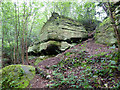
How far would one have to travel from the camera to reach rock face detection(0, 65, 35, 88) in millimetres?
4195

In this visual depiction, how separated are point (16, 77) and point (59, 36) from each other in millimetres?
6741

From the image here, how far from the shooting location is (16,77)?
Result: 4508 mm

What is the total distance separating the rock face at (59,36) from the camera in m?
9.45

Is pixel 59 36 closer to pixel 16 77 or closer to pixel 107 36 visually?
pixel 107 36

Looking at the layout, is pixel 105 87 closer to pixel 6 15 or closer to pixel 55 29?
pixel 55 29

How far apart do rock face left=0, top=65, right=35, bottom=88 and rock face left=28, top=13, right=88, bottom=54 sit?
462 cm

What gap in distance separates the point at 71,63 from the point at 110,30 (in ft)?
18.5

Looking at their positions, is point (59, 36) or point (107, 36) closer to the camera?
point (107, 36)

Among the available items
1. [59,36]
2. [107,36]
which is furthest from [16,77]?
[107,36]

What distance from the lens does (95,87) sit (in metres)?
3.01

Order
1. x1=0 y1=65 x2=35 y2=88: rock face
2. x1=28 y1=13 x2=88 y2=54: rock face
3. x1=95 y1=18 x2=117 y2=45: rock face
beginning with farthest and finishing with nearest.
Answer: x1=28 y1=13 x2=88 y2=54: rock face, x1=95 y1=18 x2=117 y2=45: rock face, x1=0 y1=65 x2=35 y2=88: rock face

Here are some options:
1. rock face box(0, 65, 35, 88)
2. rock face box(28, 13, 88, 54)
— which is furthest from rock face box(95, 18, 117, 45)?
rock face box(0, 65, 35, 88)

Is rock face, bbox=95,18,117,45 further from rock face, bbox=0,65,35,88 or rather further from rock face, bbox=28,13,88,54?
rock face, bbox=0,65,35,88

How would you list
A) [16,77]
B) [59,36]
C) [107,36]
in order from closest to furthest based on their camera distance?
1. [16,77]
2. [107,36]
3. [59,36]
